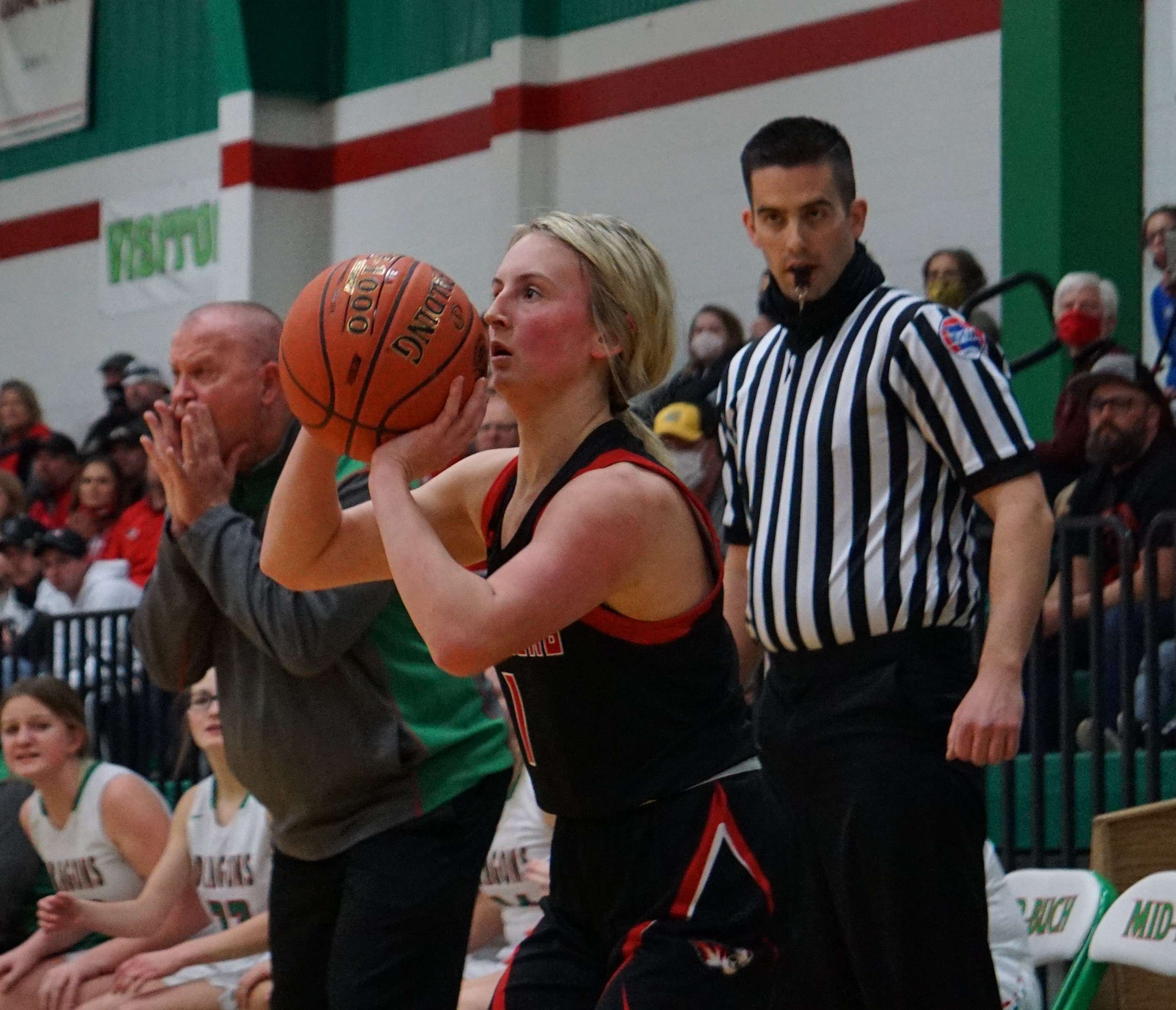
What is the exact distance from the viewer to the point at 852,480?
405 cm

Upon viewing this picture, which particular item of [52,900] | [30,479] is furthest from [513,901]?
[30,479]

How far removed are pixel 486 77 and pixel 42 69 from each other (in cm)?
491

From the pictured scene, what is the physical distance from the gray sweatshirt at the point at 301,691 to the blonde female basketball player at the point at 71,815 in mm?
3190

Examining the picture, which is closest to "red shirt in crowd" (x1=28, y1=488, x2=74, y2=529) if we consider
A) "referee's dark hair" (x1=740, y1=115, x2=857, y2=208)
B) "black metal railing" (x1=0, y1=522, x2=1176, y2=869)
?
"black metal railing" (x1=0, y1=522, x2=1176, y2=869)

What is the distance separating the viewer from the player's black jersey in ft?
10.1

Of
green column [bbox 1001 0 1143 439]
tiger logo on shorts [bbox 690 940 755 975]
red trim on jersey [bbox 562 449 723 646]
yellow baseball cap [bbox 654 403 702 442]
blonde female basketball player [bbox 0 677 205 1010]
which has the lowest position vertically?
blonde female basketball player [bbox 0 677 205 1010]

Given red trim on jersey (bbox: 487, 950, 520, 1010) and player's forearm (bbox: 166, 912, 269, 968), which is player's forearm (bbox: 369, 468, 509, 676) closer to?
red trim on jersey (bbox: 487, 950, 520, 1010)

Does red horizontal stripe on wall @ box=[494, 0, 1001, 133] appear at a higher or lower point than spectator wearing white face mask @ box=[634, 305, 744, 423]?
higher

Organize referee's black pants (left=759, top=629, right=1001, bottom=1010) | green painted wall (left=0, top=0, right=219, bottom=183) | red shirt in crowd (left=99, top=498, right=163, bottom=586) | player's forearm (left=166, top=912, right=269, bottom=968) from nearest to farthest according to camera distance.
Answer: referee's black pants (left=759, top=629, right=1001, bottom=1010) < player's forearm (left=166, top=912, right=269, bottom=968) < red shirt in crowd (left=99, top=498, right=163, bottom=586) < green painted wall (left=0, top=0, right=219, bottom=183)

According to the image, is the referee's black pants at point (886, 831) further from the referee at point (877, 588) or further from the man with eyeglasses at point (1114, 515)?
the man with eyeglasses at point (1114, 515)

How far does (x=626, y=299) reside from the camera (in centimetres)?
321

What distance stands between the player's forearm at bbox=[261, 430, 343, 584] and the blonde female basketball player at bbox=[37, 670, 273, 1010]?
115 inches

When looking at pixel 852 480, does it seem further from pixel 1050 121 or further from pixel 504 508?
pixel 1050 121

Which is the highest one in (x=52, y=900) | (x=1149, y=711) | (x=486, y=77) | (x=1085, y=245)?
(x=486, y=77)
